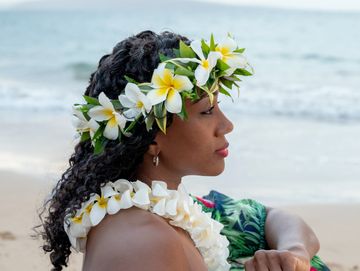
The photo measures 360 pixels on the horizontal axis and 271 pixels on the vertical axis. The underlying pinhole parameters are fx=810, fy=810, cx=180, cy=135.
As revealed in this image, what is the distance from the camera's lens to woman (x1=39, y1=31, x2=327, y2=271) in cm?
222

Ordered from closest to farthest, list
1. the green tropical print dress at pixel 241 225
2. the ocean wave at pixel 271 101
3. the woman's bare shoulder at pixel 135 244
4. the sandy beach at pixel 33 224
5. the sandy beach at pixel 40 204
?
1. the woman's bare shoulder at pixel 135 244
2. the green tropical print dress at pixel 241 225
3. the sandy beach at pixel 33 224
4. the sandy beach at pixel 40 204
5. the ocean wave at pixel 271 101

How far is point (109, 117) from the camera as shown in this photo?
2293mm

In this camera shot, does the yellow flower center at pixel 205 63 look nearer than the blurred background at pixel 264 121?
Yes

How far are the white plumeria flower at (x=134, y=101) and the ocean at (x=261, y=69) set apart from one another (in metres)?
0.43

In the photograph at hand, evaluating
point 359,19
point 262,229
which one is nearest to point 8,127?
point 262,229

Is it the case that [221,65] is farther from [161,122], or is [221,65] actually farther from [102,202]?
[102,202]

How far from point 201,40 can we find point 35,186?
14.8 feet

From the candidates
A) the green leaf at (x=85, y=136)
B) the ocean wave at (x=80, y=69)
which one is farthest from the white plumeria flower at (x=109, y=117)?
the ocean wave at (x=80, y=69)

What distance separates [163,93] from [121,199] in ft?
1.03

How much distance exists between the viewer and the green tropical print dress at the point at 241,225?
276 cm

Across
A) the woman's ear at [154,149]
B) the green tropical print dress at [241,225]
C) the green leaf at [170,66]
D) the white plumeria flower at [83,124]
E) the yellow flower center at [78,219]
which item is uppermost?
the green leaf at [170,66]

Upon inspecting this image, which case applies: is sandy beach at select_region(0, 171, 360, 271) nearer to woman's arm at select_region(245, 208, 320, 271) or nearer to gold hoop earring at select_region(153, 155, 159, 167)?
woman's arm at select_region(245, 208, 320, 271)

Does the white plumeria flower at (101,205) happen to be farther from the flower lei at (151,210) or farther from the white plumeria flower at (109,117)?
the white plumeria flower at (109,117)

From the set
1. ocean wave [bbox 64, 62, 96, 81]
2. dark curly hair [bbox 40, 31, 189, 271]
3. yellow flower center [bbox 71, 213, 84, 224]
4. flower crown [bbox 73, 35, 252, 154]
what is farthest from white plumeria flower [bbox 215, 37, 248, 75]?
ocean wave [bbox 64, 62, 96, 81]
